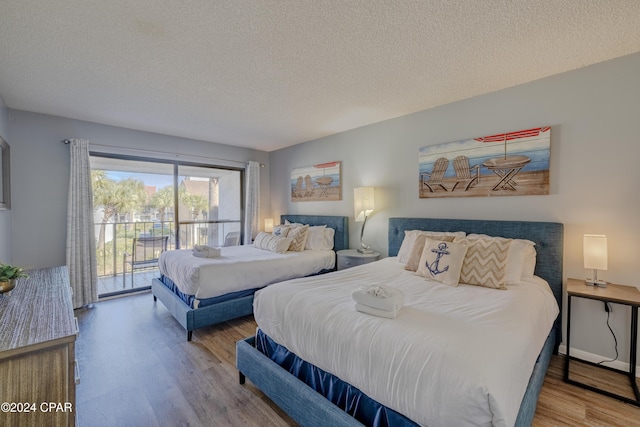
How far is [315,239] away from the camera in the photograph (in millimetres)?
4211

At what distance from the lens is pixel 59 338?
3.62 ft

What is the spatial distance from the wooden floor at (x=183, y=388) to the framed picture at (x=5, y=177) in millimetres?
1603

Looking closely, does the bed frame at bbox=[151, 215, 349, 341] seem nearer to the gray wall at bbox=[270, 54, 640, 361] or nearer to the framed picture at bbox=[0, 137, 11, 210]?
the framed picture at bbox=[0, 137, 11, 210]

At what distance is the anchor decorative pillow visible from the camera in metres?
2.23

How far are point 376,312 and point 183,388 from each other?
1637mm

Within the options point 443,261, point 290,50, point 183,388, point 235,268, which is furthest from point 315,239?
point 290,50

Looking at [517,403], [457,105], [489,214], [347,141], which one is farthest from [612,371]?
[347,141]

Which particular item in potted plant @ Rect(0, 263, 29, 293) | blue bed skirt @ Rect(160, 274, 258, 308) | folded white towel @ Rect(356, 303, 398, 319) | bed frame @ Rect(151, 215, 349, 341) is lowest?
→ bed frame @ Rect(151, 215, 349, 341)

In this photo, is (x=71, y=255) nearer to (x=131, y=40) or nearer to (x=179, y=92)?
(x=179, y=92)

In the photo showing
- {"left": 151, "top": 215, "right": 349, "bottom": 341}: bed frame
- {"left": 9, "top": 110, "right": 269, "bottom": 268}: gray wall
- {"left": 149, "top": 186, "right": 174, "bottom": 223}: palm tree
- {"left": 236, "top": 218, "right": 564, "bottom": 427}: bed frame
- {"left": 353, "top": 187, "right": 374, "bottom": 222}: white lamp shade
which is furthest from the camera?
{"left": 149, "top": 186, "right": 174, "bottom": 223}: palm tree

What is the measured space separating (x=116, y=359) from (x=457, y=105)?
4232 mm

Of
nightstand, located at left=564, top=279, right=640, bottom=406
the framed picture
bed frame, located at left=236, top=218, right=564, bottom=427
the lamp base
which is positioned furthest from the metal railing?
the lamp base

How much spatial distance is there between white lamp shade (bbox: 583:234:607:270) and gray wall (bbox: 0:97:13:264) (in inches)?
216

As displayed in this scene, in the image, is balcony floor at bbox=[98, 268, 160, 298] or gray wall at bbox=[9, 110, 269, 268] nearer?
gray wall at bbox=[9, 110, 269, 268]
